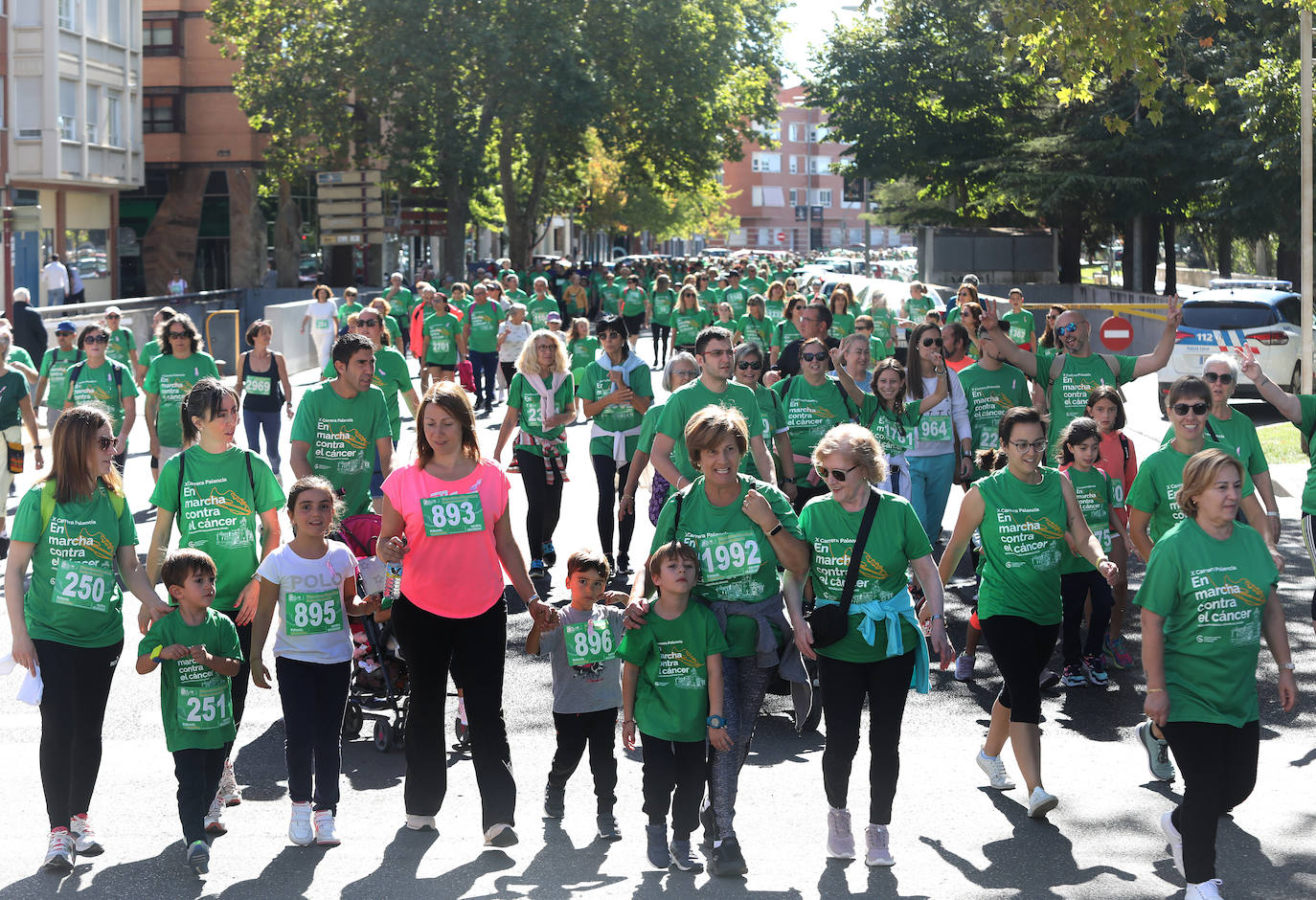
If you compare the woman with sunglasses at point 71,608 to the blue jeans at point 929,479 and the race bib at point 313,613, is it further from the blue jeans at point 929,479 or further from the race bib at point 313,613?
the blue jeans at point 929,479

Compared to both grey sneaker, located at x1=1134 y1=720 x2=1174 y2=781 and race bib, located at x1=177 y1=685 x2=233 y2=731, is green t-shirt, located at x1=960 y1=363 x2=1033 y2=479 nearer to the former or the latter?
grey sneaker, located at x1=1134 y1=720 x2=1174 y2=781

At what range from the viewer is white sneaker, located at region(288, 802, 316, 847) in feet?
19.3

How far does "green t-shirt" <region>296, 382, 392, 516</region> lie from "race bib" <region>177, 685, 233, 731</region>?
254cm

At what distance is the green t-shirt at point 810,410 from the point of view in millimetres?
9477

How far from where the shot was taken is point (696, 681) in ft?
18.4

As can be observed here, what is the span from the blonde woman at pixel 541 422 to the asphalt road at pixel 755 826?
9.76 feet

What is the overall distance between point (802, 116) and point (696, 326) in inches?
5607

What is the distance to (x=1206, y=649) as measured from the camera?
5258mm

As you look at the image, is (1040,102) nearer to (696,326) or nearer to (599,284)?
(599,284)

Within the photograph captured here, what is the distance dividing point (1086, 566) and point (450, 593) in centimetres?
351

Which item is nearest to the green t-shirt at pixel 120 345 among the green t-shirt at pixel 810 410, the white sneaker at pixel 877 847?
the green t-shirt at pixel 810 410

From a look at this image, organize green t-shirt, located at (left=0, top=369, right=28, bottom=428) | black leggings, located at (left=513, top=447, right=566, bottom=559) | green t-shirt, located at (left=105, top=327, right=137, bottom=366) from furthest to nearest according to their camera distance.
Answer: green t-shirt, located at (left=105, top=327, right=137, bottom=366)
green t-shirt, located at (left=0, top=369, right=28, bottom=428)
black leggings, located at (left=513, top=447, right=566, bottom=559)

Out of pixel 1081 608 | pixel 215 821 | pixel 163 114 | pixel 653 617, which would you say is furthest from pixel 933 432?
pixel 163 114

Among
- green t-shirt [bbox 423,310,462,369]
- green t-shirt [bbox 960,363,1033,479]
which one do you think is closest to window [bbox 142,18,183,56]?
green t-shirt [bbox 423,310,462,369]
